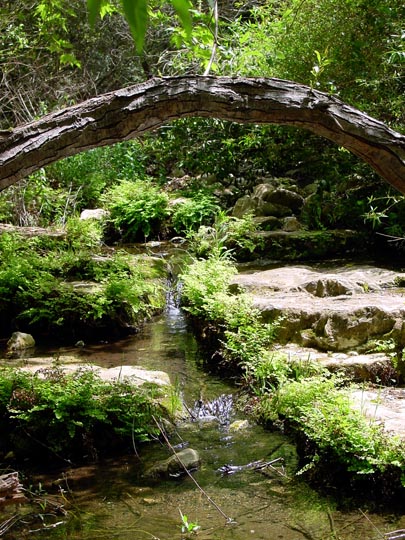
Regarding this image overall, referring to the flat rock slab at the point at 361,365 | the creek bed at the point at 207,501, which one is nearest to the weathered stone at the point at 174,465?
the creek bed at the point at 207,501

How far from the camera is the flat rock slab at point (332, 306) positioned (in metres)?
6.14

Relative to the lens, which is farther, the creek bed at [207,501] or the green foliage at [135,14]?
the creek bed at [207,501]

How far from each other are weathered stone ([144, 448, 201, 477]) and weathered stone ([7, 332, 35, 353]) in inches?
130

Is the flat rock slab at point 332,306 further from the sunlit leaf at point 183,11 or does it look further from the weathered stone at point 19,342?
the sunlit leaf at point 183,11

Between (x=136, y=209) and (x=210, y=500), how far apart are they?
310 inches

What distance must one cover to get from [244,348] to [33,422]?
87.8 inches

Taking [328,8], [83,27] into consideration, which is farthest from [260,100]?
[83,27]

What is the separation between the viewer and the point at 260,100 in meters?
3.59

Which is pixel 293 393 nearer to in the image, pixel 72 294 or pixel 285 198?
pixel 72 294

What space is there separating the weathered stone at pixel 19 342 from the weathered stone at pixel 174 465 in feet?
10.8

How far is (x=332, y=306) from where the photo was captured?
256 inches

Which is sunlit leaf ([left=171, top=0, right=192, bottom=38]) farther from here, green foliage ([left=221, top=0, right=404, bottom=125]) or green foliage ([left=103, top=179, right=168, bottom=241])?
green foliage ([left=103, top=179, right=168, bottom=241])

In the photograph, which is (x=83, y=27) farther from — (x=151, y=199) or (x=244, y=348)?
(x=244, y=348)

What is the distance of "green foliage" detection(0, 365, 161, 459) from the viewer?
16.4ft
